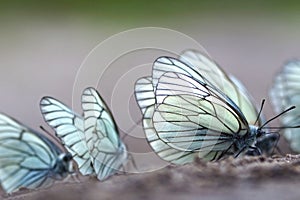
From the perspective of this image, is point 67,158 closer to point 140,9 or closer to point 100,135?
point 100,135

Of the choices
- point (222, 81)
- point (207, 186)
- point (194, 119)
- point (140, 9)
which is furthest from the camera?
point (140, 9)

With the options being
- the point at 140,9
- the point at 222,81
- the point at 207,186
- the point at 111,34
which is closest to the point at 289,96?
the point at 222,81

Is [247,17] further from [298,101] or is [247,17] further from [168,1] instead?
[298,101]

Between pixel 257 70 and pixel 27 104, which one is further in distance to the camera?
pixel 257 70

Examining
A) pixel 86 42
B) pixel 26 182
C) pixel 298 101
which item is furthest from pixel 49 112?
pixel 86 42

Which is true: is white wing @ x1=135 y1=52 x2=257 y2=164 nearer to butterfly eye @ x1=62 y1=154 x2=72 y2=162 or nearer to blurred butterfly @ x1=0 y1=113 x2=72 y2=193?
butterfly eye @ x1=62 y1=154 x2=72 y2=162

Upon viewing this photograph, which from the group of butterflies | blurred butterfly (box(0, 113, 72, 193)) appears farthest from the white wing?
blurred butterfly (box(0, 113, 72, 193))
